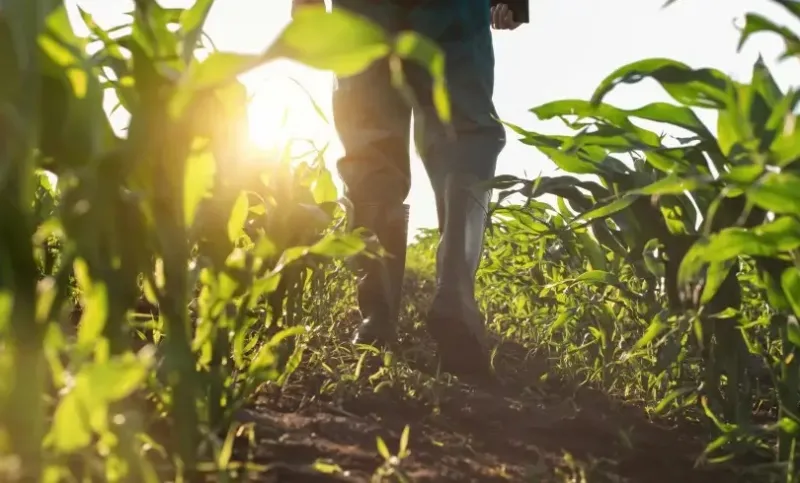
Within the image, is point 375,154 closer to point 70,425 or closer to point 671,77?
point 671,77

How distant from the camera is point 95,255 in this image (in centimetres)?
65

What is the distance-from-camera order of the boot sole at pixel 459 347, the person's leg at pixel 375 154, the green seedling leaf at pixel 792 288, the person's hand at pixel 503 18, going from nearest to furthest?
the green seedling leaf at pixel 792 288 → the boot sole at pixel 459 347 → the person's leg at pixel 375 154 → the person's hand at pixel 503 18

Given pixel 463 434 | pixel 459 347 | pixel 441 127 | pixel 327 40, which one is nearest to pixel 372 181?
pixel 441 127

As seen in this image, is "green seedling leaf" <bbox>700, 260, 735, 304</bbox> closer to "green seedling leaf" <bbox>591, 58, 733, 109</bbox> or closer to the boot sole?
"green seedling leaf" <bbox>591, 58, 733, 109</bbox>

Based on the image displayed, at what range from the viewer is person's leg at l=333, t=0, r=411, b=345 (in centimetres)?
191

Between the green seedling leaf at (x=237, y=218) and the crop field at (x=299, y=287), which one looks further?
the green seedling leaf at (x=237, y=218)

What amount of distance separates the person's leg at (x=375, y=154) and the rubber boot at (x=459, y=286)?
156 mm

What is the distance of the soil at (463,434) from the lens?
3.11 ft

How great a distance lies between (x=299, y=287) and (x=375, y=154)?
65 centimetres

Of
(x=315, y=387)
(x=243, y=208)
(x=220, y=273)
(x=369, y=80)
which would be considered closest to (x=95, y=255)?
(x=220, y=273)

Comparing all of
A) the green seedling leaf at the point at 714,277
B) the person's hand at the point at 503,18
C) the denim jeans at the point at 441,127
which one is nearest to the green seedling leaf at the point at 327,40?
the green seedling leaf at the point at 714,277

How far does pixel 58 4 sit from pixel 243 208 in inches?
12.9

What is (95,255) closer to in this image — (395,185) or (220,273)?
(220,273)

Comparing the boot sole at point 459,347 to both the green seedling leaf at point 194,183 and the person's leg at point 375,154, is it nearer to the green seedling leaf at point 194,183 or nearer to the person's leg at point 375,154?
the person's leg at point 375,154
